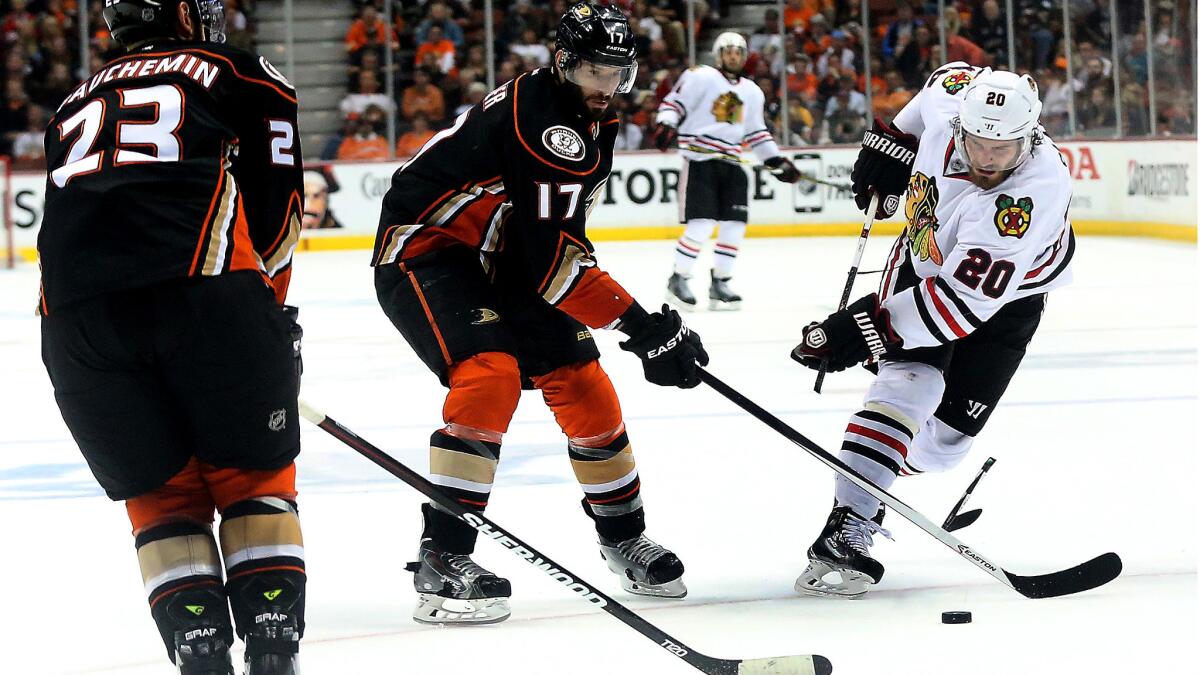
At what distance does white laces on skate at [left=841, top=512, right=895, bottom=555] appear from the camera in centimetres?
285

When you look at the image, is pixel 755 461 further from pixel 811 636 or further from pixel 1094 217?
pixel 1094 217

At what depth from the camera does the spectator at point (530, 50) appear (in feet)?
37.3

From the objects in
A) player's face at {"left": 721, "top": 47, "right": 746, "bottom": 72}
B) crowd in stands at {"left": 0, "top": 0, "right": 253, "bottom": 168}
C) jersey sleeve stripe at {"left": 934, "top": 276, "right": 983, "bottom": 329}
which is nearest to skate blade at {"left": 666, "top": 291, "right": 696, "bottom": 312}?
player's face at {"left": 721, "top": 47, "right": 746, "bottom": 72}

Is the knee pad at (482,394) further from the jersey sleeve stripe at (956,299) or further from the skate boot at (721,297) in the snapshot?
the skate boot at (721,297)

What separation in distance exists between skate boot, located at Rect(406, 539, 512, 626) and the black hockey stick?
21.3 inches

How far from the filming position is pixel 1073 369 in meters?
5.42

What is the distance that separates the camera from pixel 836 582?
9.30 feet

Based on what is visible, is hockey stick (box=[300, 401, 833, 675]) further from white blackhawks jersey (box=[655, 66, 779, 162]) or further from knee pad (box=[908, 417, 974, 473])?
white blackhawks jersey (box=[655, 66, 779, 162])

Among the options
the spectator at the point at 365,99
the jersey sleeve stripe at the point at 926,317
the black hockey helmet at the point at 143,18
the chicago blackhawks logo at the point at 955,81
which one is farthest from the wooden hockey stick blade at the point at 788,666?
the spectator at the point at 365,99

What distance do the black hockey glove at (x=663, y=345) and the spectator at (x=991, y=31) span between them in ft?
30.7

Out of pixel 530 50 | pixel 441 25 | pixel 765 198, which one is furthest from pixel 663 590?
pixel 441 25

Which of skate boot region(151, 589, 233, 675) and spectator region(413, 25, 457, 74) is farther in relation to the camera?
spectator region(413, 25, 457, 74)

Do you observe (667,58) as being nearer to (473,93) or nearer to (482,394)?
(473,93)

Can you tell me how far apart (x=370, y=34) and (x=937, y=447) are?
29.2 feet
